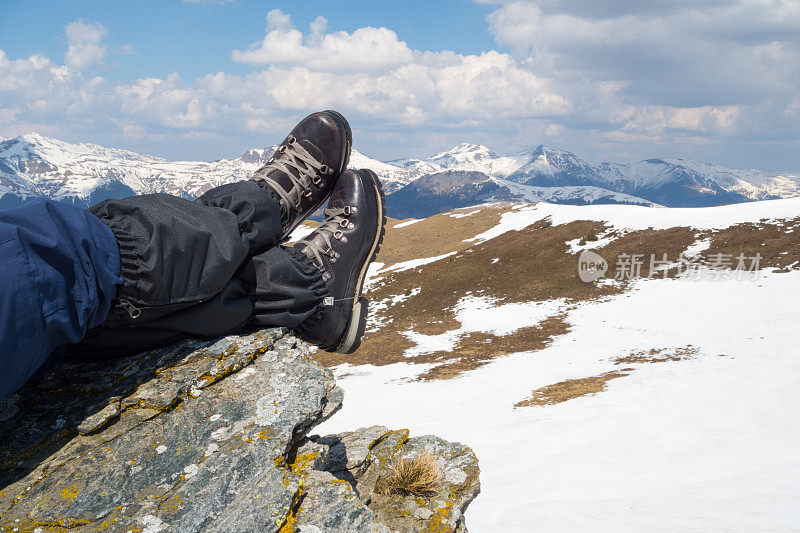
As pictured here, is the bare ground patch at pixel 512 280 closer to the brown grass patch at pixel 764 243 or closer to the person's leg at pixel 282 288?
the brown grass patch at pixel 764 243

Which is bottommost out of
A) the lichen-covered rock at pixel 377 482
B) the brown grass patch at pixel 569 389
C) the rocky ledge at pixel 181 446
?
the brown grass patch at pixel 569 389

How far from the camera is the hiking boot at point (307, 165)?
4359 millimetres

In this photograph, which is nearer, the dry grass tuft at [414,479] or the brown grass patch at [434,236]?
the dry grass tuft at [414,479]

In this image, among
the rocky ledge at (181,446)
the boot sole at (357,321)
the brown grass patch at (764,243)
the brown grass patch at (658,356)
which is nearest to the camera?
the rocky ledge at (181,446)

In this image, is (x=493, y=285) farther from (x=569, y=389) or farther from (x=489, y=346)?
(x=569, y=389)

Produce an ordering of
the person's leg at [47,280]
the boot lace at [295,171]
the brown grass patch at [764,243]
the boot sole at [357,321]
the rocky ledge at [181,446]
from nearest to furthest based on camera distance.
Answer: the person's leg at [47,280], the rocky ledge at [181,446], the boot sole at [357,321], the boot lace at [295,171], the brown grass patch at [764,243]

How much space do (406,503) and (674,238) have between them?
28.6 metres

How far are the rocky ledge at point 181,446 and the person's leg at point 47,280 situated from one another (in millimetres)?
541

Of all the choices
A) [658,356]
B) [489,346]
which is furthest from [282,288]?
[489,346]

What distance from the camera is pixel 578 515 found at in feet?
17.6

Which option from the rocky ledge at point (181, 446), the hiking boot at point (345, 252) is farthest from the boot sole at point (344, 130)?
the rocky ledge at point (181, 446)

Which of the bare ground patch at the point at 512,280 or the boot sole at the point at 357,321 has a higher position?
the boot sole at the point at 357,321

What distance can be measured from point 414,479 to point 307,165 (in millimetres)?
3199

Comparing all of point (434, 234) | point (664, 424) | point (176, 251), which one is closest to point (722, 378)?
point (664, 424)
